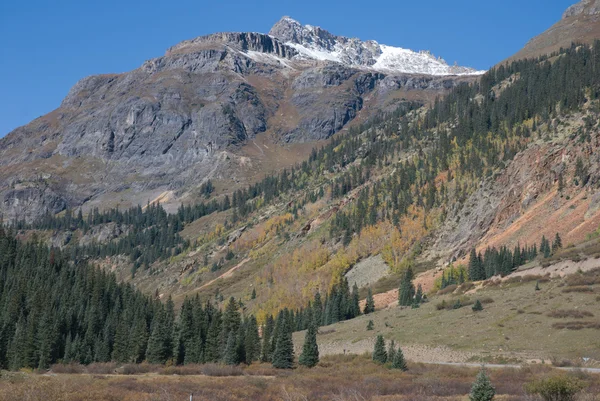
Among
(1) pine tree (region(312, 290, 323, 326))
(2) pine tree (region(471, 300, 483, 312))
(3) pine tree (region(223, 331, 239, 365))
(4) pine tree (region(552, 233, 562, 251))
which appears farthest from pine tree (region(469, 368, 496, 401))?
(1) pine tree (region(312, 290, 323, 326))

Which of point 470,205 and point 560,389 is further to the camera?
point 470,205

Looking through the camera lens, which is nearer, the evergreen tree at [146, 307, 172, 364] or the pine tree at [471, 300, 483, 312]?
the evergreen tree at [146, 307, 172, 364]

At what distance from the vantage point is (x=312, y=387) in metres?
39.7

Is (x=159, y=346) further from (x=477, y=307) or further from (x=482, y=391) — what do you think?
(x=482, y=391)

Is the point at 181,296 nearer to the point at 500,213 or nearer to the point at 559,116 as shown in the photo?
the point at 500,213

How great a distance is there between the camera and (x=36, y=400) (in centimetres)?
2822

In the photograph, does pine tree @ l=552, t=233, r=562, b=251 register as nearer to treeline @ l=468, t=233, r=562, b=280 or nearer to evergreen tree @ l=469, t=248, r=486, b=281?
treeline @ l=468, t=233, r=562, b=280

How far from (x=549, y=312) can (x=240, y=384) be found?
146 feet

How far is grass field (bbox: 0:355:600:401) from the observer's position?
31312 millimetres

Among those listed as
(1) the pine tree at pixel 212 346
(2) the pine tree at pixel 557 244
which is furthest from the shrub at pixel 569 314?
(1) the pine tree at pixel 212 346

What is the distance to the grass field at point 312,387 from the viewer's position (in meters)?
31.3

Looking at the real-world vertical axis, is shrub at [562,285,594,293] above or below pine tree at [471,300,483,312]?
above

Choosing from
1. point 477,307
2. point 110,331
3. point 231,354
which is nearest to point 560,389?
point 231,354

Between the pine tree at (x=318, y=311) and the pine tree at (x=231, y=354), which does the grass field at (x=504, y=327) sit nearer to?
the pine tree at (x=231, y=354)
